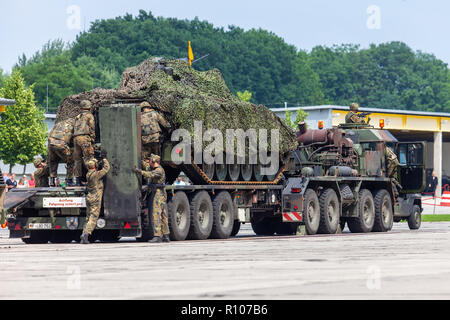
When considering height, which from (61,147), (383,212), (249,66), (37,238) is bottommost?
(37,238)

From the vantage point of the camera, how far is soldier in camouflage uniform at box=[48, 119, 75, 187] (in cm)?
2300

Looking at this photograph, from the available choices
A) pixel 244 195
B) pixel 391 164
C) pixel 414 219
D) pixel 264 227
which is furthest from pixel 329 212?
pixel 414 219

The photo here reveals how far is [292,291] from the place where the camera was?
1121 cm

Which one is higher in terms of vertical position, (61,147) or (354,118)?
(354,118)

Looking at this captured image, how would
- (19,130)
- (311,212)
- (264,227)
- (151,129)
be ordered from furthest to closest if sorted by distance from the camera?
(19,130) < (264,227) < (311,212) < (151,129)

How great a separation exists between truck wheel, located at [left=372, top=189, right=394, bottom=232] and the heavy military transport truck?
3 cm

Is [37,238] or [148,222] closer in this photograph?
[148,222]

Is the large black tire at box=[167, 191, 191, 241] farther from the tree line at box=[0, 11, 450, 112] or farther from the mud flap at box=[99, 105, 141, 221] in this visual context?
the tree line at box=[0, 11, 450, 112]

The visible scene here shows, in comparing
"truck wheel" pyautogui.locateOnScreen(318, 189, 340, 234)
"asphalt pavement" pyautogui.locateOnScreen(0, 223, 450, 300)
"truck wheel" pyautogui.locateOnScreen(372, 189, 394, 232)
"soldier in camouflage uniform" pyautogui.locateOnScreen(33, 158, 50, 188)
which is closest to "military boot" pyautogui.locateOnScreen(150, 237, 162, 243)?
"asphalt pavement" pyautogui.locateOnScreen(0, 223, 450, 300)

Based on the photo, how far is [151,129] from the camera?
22422 millimetres

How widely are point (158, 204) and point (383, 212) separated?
9996 millimetres

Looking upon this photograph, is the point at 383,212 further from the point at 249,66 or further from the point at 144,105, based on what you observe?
the point at 249,66

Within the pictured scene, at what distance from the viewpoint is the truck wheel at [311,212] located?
26391mm

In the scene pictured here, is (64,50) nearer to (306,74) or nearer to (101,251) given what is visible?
(306,74)
